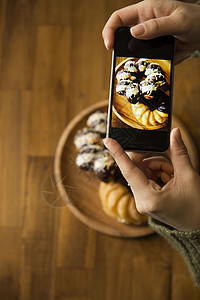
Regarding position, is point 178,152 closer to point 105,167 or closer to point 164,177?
point 164,177

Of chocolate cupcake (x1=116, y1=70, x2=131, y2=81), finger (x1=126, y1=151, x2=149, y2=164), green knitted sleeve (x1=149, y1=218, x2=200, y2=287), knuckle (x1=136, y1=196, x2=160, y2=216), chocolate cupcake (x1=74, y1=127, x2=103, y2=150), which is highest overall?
chocolate cupcake (x1=116, y1=70, x2=131, y2=81)

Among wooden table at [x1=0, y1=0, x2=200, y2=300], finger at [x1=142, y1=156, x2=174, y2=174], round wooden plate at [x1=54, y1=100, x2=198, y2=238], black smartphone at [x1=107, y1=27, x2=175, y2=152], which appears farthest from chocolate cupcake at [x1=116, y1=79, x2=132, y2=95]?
wooden table at [x1=0, y1=0, x2=200, y2=300]

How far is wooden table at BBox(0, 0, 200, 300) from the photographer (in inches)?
28.8

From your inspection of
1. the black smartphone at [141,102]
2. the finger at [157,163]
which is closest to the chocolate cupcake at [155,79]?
the black smartphone at [141,102]

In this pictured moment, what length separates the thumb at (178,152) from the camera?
402 mm

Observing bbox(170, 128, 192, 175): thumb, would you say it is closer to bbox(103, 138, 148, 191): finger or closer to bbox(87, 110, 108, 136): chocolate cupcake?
bbox(103, 138, 148, 191): finger

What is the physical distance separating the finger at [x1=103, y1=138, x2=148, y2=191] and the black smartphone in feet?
0.07

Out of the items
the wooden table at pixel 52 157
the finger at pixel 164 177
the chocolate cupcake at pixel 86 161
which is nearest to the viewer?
the finger at pixel 164 177

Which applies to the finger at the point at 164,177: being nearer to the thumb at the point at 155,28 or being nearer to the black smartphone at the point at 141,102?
the black smartphone at the point at 141,102

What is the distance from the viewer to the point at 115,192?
63 centimetres

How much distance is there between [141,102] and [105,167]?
19 centimetres

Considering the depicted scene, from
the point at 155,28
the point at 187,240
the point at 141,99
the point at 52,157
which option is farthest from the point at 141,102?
the point at 52,157

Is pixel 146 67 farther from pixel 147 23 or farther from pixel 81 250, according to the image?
pixel 81 250

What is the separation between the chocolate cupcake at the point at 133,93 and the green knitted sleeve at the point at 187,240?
198 mm
